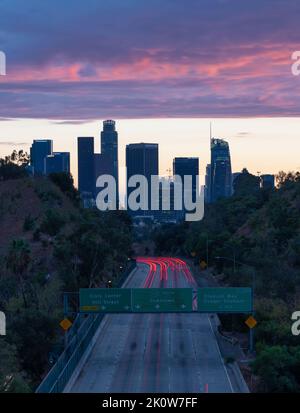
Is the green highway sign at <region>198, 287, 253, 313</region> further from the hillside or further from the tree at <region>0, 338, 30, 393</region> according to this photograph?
the tree at <region>0, 338, 30, 393</region>

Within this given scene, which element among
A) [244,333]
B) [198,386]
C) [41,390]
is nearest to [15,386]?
[41,390]

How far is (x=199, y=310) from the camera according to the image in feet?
177

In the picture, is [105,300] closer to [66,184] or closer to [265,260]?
[265,260]

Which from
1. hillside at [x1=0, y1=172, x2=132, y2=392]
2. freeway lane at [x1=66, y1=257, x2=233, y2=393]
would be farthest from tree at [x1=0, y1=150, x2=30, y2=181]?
freeway lane at [x1=66, y1=257, x2=233, y2=393]

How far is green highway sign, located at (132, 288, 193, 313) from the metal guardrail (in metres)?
4.80

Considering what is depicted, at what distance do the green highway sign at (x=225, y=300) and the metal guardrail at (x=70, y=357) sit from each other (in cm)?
924

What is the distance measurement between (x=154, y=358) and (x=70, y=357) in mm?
7026

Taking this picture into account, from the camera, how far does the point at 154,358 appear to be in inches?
2013

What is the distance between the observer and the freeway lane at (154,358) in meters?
42.9

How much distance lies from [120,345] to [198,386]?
15.2 m

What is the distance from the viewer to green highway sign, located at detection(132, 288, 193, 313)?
53156mm

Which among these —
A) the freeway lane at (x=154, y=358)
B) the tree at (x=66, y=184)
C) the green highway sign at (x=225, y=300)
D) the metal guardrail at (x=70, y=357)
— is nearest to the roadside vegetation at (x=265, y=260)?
the green highway sign at (x=225, y=300)

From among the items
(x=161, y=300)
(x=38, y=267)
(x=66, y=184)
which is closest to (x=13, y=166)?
(x=66, y=184)
